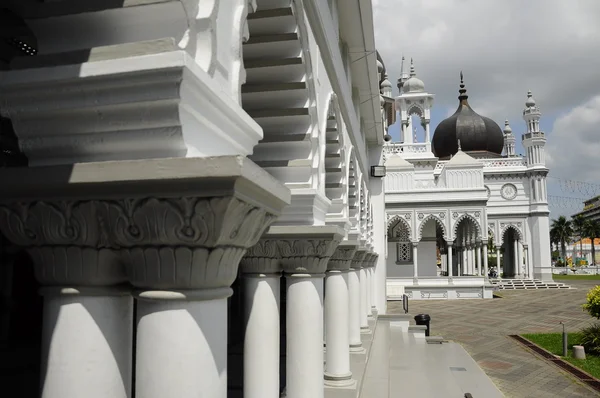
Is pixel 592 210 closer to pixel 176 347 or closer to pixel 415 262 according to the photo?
pixel 415 262

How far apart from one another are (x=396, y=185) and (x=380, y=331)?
20944mm

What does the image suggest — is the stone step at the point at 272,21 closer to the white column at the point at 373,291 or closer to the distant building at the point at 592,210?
the white column at the point at 373,291

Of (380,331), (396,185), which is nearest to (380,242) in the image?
(380,331)

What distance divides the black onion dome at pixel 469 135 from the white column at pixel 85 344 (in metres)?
50.6

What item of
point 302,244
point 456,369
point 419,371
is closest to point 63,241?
point 302,244

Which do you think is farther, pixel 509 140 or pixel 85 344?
pixel 509 140

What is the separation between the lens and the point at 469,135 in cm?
5041

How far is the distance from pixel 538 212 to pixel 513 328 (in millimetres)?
24460

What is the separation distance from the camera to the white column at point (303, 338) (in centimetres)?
498

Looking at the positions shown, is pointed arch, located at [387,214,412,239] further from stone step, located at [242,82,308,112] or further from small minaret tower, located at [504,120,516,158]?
stone step, located at [242,82,308,112]

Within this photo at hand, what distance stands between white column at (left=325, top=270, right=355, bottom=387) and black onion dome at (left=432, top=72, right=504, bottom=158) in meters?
45.4

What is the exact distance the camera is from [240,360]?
989 centimetres

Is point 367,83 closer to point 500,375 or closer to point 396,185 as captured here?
point 500,375

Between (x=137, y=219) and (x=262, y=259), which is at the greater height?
(x=137, y=219)
